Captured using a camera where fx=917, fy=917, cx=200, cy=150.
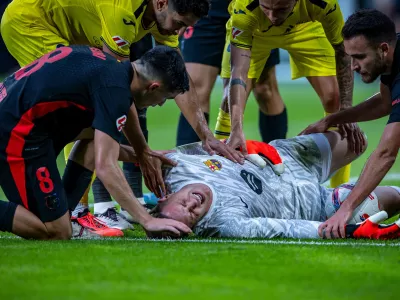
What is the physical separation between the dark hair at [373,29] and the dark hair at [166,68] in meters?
1.18

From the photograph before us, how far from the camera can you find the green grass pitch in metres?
3.94

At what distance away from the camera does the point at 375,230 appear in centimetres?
552

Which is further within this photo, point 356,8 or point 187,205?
point 356,8

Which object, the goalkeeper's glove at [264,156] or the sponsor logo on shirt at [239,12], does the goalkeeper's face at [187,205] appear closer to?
the goalkeeper's glove at [264,156]

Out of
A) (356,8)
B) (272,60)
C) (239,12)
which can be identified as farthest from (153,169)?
(356,8)

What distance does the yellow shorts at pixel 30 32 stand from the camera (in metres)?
6.54

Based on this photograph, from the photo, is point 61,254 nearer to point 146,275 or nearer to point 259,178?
point 146,275

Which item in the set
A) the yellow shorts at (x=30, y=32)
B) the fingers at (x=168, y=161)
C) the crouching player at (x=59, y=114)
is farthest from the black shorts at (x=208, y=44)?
the crouching player at (x=59, y=114)

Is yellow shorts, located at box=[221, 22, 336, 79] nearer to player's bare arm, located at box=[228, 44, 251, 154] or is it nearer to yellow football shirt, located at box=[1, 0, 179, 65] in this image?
player's bare arm, located at box=[228, 44, 251, 154]

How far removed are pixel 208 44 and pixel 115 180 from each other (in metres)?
3.77

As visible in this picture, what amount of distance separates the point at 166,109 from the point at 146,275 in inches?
440

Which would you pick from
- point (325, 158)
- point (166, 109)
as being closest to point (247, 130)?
point (166, 109)

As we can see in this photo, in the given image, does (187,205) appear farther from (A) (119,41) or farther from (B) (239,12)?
(B) (239,12)

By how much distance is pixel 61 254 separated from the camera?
15.9 feet
